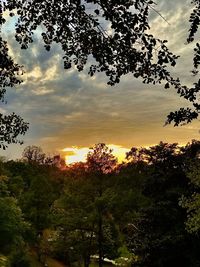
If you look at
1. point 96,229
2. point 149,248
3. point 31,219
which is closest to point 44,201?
point 31,219

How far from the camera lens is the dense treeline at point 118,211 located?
27047mm

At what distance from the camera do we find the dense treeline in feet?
88.7

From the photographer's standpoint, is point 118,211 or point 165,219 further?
point 118,211

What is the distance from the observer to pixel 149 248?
28.1m

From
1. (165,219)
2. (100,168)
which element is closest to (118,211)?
(100,168)

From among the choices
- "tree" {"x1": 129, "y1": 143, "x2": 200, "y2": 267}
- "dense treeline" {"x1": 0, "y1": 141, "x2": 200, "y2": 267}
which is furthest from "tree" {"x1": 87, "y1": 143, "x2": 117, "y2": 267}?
"tree" {"x1": 129, "y1": 143, "x2": 200, "y2": 267}

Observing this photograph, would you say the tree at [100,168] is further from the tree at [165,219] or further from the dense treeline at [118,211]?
the tree at [165,219]

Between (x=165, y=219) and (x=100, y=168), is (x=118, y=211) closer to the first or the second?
(x=100, y=168)

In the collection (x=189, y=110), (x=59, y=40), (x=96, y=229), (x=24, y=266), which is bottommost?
(x=24, y=266)

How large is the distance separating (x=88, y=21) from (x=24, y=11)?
1177mm

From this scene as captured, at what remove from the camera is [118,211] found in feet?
129

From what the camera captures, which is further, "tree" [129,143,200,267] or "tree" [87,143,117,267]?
"tree" [87,143,117,267]

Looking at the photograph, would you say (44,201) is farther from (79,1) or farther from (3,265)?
(79,1)

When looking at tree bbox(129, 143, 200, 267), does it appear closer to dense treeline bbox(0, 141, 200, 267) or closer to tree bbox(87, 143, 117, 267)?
dense treeline bbox(0, 141, 200, 267)
